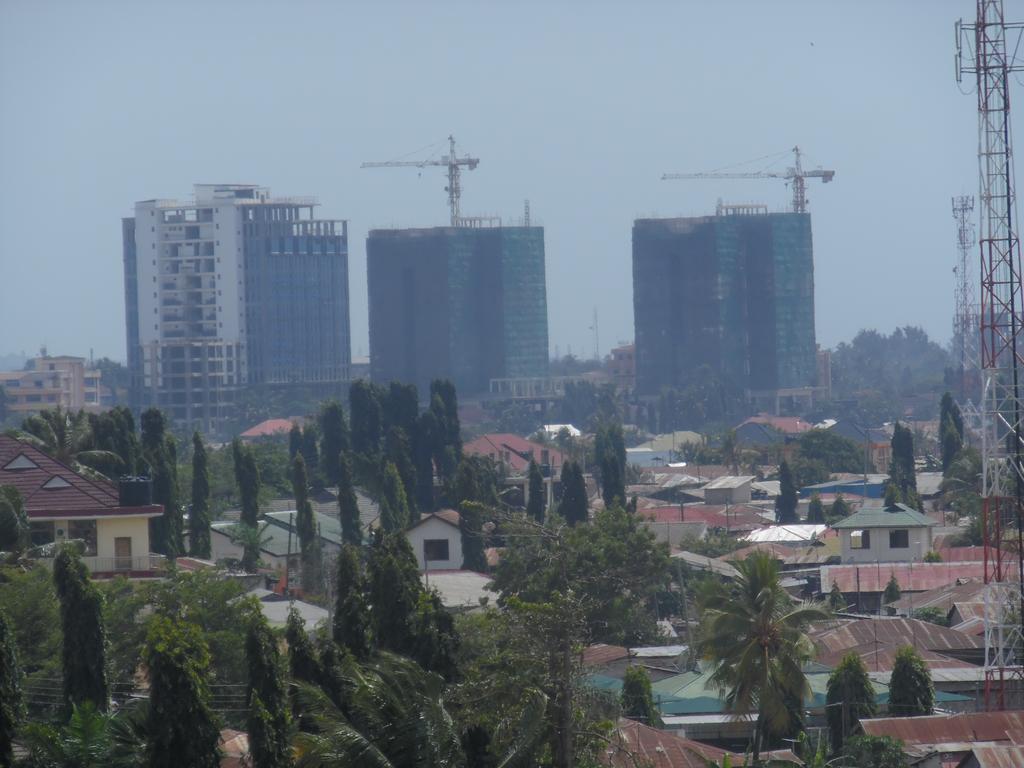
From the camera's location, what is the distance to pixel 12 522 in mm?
40906

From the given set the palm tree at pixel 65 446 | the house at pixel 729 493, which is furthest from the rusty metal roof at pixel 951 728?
the house at pixel 729 493

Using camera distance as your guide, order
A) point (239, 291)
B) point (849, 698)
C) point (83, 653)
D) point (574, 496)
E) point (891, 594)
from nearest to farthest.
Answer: point (83, 653)
point (849, 698)
point (891, 594)
point (574, 496)
point (239, 291)

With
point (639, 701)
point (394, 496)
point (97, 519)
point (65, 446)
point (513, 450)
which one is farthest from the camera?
point (513, 450)

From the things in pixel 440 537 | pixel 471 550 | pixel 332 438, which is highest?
pixel 332 438

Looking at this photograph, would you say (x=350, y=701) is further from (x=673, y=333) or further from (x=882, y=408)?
(x=673, y=333)

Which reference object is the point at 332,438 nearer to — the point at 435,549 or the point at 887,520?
the point at 435,549

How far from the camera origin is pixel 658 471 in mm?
105000

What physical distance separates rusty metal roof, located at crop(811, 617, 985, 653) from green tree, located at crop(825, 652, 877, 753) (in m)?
6.47

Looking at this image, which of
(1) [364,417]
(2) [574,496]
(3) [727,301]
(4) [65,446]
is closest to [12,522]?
(4) [65,446]

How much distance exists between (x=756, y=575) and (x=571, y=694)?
10.8m

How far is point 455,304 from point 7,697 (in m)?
169

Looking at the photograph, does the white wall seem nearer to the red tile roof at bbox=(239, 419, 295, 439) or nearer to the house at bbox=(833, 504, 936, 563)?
the house at bbox=(833, 504, 936, 563)

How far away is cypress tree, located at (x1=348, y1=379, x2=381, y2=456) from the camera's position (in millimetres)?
77625

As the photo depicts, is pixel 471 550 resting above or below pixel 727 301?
below
